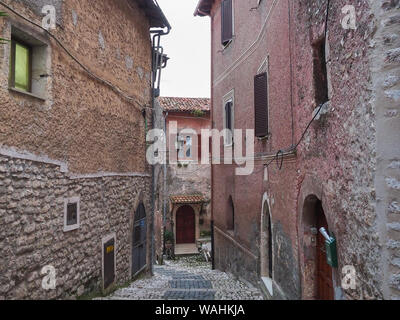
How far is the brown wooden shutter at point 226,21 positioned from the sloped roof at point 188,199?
360 inches

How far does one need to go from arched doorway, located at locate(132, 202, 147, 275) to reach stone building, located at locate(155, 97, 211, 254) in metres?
8.92

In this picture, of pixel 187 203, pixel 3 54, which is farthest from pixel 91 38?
pixel 187 203

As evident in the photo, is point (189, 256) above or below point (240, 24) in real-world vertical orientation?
below

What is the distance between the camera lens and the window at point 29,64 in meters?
4.50

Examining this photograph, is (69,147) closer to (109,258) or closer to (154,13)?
(109,258)

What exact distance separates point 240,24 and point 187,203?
1072 centimetres

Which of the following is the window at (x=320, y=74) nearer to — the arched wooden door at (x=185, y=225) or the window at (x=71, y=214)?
the window at (x=71, y=214)

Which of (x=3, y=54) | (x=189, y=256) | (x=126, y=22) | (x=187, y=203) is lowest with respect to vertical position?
(x=189, y=256)

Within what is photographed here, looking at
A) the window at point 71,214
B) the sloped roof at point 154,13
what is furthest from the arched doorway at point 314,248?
the sloped roof at point 154,13

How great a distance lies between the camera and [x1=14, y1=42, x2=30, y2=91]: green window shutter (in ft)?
15.0

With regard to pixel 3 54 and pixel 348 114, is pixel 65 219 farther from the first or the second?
pixel 348 114

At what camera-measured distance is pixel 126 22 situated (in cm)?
826

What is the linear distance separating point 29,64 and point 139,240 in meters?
5.68

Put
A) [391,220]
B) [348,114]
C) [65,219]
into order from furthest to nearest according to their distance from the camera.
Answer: [65,219] < [348,114] < [391,220]
